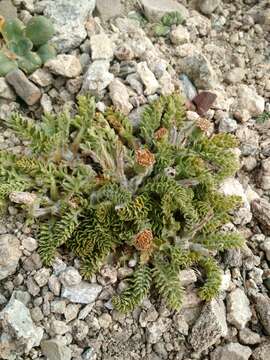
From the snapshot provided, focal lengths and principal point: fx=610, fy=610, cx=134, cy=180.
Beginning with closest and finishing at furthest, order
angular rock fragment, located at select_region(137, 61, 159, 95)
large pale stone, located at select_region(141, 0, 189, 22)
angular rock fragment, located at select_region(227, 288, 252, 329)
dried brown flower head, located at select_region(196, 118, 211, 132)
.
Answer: angular rock fragment, located at select_region(227, 288, 252, 329) → dried brown flower head, located at select_region(196, 118, 211, 132) → angular rock fragment, located at select_region(137, 61, 159, 95) → large pale stone, located at select_region(141, 0, 189, 22)

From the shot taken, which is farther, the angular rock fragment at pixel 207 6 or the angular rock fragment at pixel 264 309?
the angular rock fragment at pixel 207 6

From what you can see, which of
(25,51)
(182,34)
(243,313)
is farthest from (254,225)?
(25,51)

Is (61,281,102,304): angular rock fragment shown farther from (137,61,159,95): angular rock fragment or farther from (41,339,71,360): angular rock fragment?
(137,61,159,95): angular rock fragment

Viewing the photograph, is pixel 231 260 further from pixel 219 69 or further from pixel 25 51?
pixel 25 51

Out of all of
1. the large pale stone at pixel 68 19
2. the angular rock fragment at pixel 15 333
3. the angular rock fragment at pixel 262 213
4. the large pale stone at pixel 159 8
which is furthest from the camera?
the large pale stone at pixel 159 8

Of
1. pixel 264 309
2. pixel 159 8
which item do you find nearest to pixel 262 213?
pixel 264 309

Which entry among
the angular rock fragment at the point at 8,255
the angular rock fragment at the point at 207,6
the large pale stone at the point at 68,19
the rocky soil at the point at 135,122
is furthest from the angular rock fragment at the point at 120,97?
the angular rock fragment at the point at 207,6

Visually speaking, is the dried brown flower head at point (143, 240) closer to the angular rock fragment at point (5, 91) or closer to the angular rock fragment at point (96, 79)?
the angular rock fragment at point (96, 79)

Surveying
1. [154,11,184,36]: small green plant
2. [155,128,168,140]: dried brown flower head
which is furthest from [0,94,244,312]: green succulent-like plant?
[154,11,184,36]: small green plant
